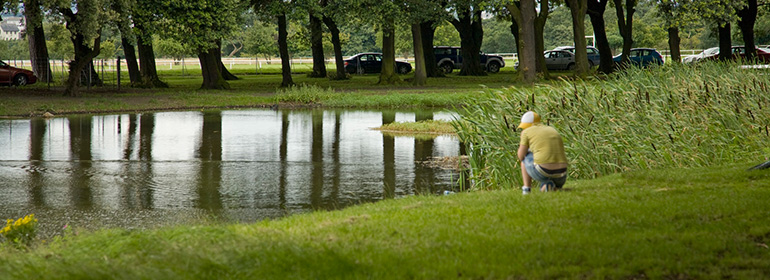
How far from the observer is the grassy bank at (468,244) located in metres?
5.59

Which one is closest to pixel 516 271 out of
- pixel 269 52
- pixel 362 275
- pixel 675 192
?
pixel 362 275

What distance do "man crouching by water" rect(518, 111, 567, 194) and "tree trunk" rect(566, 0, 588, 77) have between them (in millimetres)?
28226

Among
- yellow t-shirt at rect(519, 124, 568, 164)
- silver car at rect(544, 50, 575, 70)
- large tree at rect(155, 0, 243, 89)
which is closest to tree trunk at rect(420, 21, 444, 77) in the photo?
silver car at rect(544, 50, 575, 70)

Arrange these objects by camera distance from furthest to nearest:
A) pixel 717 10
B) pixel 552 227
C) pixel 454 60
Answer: pixel 454 60, pixel 717 10, pixel 552 227

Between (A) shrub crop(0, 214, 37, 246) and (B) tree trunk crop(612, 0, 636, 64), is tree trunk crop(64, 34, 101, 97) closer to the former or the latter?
(A) shrub crop(0, 214, 37, 246)

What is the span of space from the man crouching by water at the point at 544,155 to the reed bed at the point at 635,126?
193 cm

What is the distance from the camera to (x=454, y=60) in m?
58.7

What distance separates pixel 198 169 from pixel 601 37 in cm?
3204

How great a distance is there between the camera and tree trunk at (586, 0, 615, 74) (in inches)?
1634

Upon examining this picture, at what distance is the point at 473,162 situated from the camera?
12031mm

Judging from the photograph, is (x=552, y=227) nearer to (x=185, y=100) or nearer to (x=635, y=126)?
(x=635, y=126)

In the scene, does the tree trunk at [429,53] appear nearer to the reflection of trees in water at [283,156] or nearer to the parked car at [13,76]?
the parked car at [13,76]

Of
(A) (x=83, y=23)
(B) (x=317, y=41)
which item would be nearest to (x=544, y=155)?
(A) (x=83, y=23)

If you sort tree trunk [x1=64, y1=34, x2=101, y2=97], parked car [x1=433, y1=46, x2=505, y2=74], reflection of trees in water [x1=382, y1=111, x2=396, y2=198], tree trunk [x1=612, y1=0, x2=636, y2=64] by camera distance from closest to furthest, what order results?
reflection of trees in water [x1=382, y1=111, x2=396, y2=198] → tree trunk [x1=64, y1=34, x2=101, y2=97] → tree trunk [x1=612, y1=0, x2=636, y2=64] → parked car [x1=433, y1=46, x2=505, y2=74]
